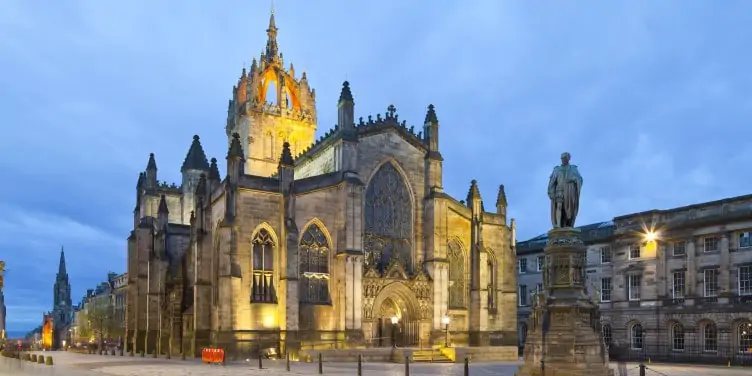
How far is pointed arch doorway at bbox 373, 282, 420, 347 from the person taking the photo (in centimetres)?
4416

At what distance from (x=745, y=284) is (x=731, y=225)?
3641 millimetres

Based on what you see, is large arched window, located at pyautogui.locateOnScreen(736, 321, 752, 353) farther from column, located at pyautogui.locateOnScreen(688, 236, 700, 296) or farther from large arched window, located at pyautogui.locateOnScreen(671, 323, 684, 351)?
large arched window, located at pyautogui.locateOnScreen(671, 323, 684, 351)

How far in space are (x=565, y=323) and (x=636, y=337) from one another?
33.2 metres

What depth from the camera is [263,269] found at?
131 feet

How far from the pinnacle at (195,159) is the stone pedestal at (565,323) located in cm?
4513

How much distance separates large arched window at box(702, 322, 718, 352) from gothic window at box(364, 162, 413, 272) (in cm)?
1907

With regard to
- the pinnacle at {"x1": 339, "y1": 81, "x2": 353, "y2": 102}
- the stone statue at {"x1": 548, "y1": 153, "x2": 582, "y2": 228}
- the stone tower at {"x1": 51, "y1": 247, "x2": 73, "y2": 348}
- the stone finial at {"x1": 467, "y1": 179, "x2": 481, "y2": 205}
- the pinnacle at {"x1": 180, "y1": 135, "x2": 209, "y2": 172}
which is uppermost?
the pinnacle at {"x1": 339, "y1": 81, "x2": 353, "y2": 102}

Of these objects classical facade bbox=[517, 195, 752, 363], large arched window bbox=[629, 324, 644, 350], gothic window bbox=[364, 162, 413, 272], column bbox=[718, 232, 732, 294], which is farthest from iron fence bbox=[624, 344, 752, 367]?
gothic window bbox=[364, 162, 413, 272]

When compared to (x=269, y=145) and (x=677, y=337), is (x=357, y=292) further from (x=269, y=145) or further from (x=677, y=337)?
(x=269, y=145)

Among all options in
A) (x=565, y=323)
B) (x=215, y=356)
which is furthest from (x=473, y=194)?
(x=565, y=323)

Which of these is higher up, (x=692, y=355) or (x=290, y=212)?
(x=290, y=212)

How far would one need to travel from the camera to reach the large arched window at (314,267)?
136 ft

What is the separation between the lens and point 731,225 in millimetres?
43375

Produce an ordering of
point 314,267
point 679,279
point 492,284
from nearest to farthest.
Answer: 1. point 314,267
2. point 679,279
3. point 492,284
